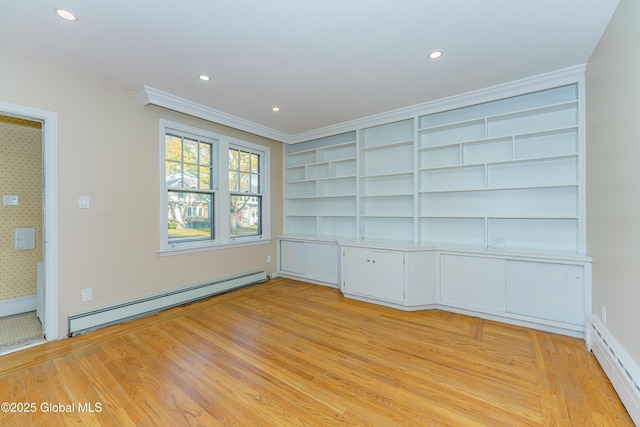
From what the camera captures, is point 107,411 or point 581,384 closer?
point 107,411

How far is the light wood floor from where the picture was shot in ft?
5.39

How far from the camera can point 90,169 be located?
111 inches

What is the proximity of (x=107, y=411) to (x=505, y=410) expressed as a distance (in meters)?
2.44

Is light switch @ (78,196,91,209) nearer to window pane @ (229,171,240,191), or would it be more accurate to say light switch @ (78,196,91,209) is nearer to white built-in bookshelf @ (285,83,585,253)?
window pane @ (229,171,240,191)

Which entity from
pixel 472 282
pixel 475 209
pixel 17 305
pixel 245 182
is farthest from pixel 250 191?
pixel 472 282

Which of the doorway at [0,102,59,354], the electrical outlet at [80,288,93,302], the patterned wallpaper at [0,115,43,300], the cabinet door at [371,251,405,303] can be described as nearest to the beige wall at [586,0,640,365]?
the cabinet door at [371,251,405,303]

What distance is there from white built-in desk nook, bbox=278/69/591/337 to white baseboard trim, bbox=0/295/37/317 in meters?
3.60

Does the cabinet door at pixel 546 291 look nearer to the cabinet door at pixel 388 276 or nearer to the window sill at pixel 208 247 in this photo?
the cabinet door at pixel 388 276

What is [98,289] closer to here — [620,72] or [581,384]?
[581,384]

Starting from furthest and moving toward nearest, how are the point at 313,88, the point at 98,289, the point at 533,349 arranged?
the point at 313,88, the point at 98,289, the point at 533,349

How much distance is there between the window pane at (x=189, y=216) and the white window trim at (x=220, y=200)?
0.10 m

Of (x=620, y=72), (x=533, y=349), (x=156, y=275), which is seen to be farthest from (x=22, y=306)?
(x=620, y=72)

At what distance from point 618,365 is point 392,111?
10.9 ft

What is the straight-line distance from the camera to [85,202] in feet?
9.12
